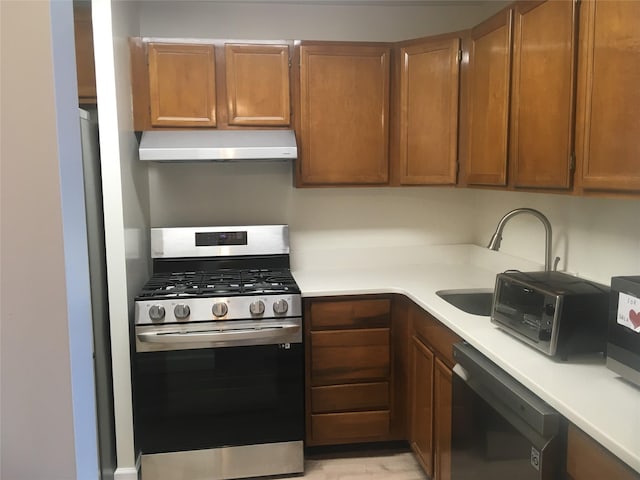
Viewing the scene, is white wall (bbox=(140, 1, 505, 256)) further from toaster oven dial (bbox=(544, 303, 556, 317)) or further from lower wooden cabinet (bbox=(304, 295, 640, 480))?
toaster oven dial (bbox=(544, 303, 556, 317))

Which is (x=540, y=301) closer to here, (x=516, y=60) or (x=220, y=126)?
(x=516, y=60)

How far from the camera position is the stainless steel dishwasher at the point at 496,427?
132cm

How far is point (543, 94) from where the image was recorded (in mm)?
1879

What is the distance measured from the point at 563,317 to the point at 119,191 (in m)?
1.84

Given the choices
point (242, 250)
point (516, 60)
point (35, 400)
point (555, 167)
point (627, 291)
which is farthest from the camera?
point (242, 250)

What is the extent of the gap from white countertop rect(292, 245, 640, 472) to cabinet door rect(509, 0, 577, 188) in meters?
0.60

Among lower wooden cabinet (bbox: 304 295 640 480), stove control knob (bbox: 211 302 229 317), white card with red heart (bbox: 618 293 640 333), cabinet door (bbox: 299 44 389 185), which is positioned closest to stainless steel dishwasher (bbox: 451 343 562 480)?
white card with red heart (bbox: 618 293 640 333)

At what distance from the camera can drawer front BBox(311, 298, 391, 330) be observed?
8.43 ft

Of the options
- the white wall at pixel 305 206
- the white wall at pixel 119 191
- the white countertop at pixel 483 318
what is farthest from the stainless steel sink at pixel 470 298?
the white wall at pixel 119 191

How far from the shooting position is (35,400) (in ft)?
2.97

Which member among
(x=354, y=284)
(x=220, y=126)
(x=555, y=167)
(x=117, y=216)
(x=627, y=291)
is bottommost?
(x=354, y=284)

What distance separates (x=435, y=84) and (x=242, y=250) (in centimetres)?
138

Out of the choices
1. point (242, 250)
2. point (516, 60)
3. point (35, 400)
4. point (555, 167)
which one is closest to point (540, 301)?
point (555, 167)

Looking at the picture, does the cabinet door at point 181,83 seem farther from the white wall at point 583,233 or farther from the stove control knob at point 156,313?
the white wall at point 583,233
